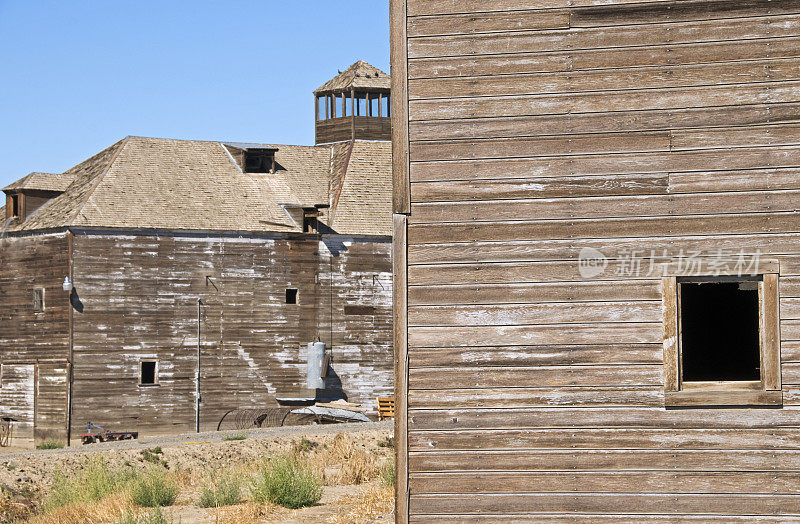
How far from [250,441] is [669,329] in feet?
59.1

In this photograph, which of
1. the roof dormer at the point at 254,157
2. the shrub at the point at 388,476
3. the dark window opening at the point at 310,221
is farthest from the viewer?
the roof dormer at the point at 254,157

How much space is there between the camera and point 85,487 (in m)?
17.7

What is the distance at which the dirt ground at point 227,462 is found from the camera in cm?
1558

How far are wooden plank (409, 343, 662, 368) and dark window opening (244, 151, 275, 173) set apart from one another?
1234 inches

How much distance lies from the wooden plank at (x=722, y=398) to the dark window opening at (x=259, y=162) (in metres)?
32.0

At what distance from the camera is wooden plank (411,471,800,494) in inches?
344

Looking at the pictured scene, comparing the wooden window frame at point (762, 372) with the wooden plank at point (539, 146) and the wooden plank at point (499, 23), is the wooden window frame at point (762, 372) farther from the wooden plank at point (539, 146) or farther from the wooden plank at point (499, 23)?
the wooden plank at point (499, 23)

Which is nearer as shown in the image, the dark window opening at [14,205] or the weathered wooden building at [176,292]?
the weathered wooden building at [176,292]

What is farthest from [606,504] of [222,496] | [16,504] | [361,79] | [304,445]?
[361,79]

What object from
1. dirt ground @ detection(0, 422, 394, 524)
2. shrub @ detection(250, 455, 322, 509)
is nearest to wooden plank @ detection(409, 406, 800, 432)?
dirt ground @ detection(0, 422, 394, 524)

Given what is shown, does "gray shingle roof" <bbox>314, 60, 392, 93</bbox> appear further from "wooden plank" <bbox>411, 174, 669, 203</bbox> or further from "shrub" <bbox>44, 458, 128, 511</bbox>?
"wooden plank" <bbox>411, 174, 669, 203</bbox>

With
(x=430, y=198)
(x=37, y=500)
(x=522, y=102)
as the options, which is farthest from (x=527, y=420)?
(x=37, y=500)

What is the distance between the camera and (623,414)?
29.2 feet

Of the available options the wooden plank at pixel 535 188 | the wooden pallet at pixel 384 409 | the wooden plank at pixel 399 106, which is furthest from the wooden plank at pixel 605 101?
the wooden pallet at pixel 384 409
